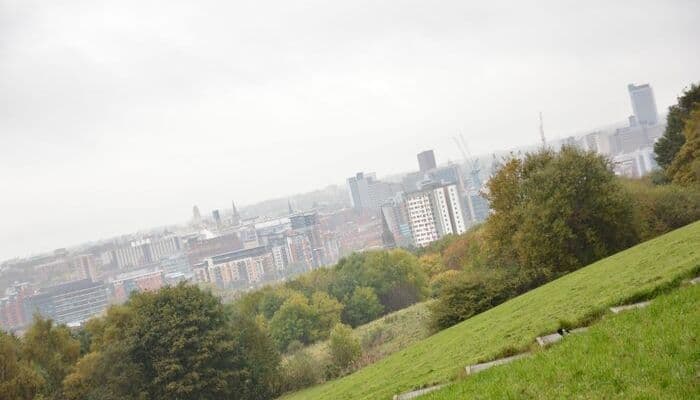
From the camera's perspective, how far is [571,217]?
34.1m

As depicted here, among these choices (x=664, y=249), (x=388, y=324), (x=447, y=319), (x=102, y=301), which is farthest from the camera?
(x=102, y=301)

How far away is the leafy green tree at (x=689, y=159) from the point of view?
42.6 meters

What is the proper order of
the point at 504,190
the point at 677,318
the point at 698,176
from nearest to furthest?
the point at 677,318 → the point at 504,190 → the point at 698,176

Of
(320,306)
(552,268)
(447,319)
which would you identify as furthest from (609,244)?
(320,306)

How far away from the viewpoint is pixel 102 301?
635 ft

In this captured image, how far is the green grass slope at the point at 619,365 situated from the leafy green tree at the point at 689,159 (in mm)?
37012

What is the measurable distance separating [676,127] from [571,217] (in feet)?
85.0

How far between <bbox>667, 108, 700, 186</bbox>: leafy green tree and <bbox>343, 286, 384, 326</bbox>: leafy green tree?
34.9 meters

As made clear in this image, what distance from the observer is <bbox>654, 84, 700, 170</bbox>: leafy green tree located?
5253cm

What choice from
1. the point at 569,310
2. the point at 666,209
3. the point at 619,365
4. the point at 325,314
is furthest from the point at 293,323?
the point at 619,365

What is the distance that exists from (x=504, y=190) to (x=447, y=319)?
10308 mm

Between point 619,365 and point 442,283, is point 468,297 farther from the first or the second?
point 619,365

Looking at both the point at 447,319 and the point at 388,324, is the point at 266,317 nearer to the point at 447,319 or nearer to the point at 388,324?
the point at 388,324

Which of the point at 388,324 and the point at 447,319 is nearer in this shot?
the point at 447,319
